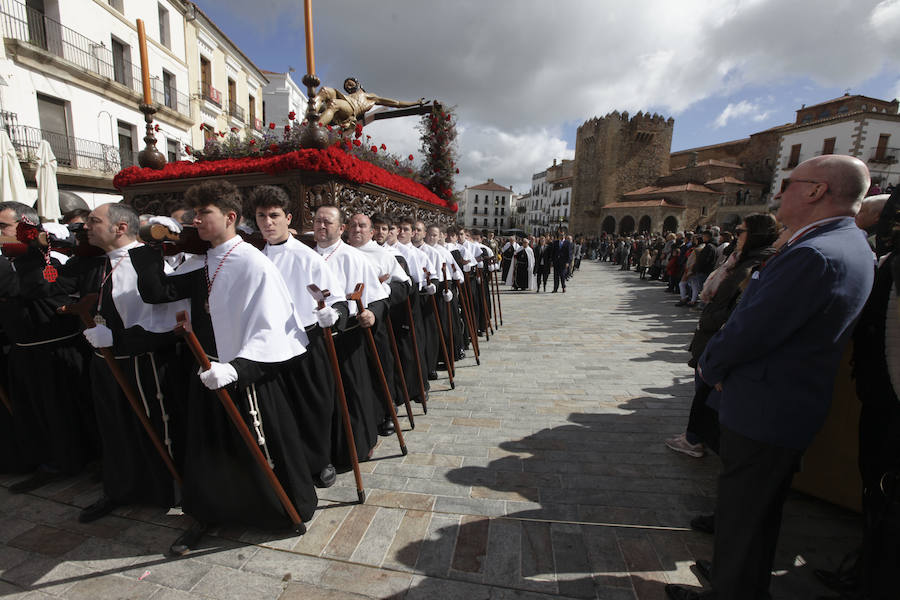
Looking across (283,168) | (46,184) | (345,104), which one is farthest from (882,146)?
(46,184)

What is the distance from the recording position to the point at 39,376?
3041 millimetres

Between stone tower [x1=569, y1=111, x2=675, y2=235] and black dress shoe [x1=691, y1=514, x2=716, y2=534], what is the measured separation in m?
48.8

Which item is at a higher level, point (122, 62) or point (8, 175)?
point (122, 62)

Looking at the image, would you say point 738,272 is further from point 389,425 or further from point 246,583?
point 246,583

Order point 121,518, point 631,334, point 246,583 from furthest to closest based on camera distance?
point 631,334 → point 121,518 → point 246,583

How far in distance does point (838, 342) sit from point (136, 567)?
143 inches

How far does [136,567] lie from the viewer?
2.25m

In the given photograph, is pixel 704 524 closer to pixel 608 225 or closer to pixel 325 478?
pixel 325 478

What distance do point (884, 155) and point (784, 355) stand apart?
44.0m

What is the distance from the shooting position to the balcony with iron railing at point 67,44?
12.9 metres

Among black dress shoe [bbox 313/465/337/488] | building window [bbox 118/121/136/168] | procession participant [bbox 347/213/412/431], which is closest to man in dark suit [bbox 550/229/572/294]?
procession participant [bbox 347/213/412/431]

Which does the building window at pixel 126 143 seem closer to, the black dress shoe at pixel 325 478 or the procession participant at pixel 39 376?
the procession participant at pixel 39 376

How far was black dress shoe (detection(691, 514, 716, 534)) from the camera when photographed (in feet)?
8.24

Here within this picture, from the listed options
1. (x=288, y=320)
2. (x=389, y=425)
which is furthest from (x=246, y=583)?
(x=389, y=425)
